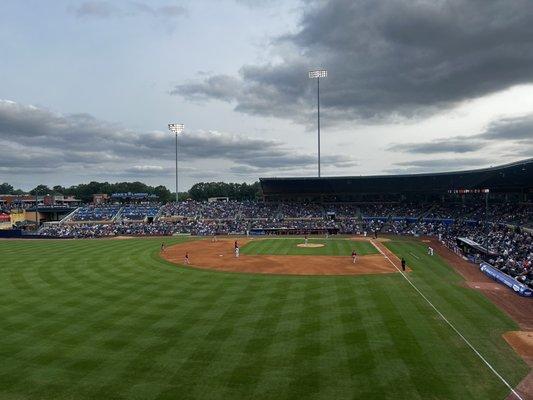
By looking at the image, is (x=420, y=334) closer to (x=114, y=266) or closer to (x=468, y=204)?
(x=114, y=266)

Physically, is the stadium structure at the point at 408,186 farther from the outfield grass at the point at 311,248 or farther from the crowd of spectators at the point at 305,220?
the outfield grass at the point at 311,248

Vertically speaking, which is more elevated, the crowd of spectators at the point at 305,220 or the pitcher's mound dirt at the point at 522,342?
the crowd of spectators at the point at 305,220

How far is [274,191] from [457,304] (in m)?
68.0

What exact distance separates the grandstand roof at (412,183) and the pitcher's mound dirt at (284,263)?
26.4 meters

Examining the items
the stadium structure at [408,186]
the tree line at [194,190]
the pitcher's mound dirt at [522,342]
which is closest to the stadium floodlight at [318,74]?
the stadium structure at [408,186]

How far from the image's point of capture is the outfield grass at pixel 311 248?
4384 centimetres

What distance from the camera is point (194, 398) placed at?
1209cm

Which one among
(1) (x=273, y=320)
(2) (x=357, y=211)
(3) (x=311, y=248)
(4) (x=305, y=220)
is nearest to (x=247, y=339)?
(1) (x=273, y=320)

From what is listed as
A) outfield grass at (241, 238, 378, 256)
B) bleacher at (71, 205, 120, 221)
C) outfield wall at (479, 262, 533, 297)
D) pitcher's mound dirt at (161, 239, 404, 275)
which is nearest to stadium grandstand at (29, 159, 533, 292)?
bleacher at (71, 205, 120, 221)

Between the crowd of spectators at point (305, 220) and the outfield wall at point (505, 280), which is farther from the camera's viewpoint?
the crowd of spectators at point (305, 220)

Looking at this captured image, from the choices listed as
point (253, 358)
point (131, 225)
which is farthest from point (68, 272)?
point (131, 225)

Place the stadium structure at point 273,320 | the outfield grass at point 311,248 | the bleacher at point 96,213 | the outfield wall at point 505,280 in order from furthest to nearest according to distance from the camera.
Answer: the bleacher at point 96,213 → the outfield grass at point 311,248 → the outfield wall at point 505,280 → the stadium structure at point 273,320

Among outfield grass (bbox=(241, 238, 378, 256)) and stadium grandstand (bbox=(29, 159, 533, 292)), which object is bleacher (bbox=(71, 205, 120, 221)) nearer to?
stadium grandstand (bbox=(29, 159, 533, 292))

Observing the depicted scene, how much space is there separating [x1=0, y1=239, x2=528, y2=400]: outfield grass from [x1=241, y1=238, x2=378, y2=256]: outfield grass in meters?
14.0
